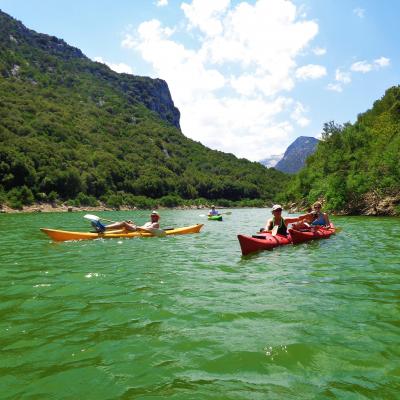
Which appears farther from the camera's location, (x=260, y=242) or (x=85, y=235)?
(x=85, y=235)

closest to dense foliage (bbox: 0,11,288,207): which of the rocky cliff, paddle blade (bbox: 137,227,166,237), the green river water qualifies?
the rocky cliff

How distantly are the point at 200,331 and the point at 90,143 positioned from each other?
101373 millimetres

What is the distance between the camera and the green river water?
147 inches

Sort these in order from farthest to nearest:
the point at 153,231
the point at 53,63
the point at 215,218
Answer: the point at 53,63, the point at 215,218, the point at 153,231

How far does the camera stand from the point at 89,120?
115375 mm

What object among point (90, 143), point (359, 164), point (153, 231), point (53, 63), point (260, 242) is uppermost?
point (53, 63)

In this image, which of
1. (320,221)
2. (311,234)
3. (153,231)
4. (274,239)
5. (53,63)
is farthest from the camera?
(53,63)

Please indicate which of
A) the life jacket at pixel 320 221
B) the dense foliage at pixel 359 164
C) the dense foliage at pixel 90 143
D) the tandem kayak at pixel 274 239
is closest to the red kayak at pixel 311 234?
the tandem kayak at pixel 274 239

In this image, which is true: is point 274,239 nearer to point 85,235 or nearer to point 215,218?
point 85,235

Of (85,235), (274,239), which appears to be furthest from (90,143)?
(274,239)

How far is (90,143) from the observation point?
332ft

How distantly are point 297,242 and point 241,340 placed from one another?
10260mm

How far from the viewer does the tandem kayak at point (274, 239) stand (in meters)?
12.2

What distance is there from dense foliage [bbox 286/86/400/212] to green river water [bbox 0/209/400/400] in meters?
31.5
